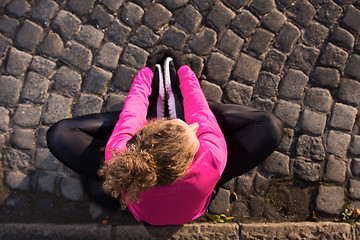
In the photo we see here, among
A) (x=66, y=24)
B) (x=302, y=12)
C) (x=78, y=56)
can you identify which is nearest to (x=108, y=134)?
(x=78, y=56)

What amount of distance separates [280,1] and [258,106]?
4.38ft

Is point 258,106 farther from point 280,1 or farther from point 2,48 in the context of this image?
point 2,48

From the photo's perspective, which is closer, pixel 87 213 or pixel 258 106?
pixel 87 213

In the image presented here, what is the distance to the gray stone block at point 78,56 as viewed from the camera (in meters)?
3.08

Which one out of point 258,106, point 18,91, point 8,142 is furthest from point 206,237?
point 18,91

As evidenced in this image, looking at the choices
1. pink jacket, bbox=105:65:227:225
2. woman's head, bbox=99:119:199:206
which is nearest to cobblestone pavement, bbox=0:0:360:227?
pink jacket, bbox=105:65:227:225

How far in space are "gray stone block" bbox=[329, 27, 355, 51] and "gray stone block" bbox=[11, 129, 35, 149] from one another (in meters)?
3.77

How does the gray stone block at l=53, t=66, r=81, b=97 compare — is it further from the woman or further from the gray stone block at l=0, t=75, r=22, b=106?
the woman

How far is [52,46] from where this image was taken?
3.07 m

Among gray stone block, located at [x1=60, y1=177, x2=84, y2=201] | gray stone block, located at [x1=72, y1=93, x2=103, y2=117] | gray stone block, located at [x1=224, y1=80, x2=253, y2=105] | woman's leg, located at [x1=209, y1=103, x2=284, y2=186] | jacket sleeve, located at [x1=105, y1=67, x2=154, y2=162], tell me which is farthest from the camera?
gray stone block, located at [x1=224, y1=80, x2=253, y2=105]

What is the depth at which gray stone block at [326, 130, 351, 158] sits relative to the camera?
3146 mm

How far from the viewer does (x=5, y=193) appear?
9.58 ft

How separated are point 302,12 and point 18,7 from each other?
11.1 feet

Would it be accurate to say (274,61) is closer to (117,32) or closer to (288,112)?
(288,112)
